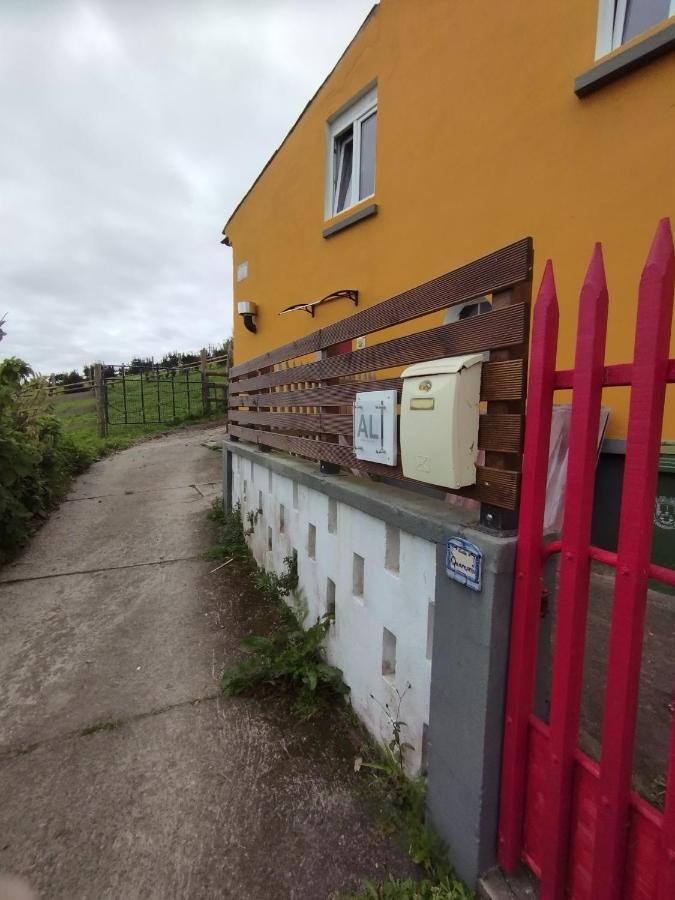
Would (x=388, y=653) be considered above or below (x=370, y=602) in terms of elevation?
below

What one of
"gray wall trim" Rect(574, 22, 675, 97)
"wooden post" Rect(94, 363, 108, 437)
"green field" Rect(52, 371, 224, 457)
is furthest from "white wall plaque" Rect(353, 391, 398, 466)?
"wooden post" Rect(94, 363, 108, 437)

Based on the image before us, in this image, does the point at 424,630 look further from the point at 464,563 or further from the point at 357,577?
the point at 357,577

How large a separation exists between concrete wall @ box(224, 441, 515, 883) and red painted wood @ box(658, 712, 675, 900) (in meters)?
0.43

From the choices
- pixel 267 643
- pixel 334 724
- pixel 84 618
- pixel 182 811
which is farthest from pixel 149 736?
pixel 84 618

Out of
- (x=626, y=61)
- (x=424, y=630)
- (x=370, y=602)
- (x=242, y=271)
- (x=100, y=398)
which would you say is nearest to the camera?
(x=424, y=630)

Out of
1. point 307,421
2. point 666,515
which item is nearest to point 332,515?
point 307,421

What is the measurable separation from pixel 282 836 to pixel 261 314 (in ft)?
22.0

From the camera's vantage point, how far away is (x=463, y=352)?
1442 millimetres

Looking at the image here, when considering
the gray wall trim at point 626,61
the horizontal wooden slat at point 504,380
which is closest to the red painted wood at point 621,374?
the horizontal wooden slat at point 504,380

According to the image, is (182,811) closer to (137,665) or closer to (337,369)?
(137,665)

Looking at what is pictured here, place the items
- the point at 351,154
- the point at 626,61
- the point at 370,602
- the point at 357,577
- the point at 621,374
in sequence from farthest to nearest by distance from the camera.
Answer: the point at 351,154, the point at 626,61, the point at 357,577, the point at 370,602, the point at 621,374

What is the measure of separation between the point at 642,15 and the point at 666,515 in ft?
10.2

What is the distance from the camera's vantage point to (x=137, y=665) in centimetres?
281

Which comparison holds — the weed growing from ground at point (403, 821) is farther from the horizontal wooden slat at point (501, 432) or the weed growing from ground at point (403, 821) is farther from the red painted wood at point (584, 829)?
the horizontal wooden slat at point (501, 432)
